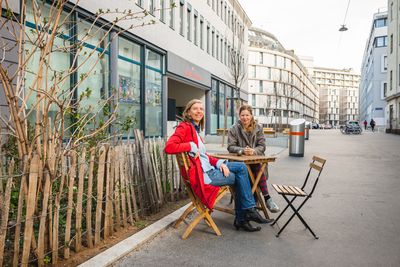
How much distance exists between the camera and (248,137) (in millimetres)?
5676

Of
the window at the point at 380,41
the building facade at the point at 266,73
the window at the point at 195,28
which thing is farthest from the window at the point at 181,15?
the window at the point at 380,41

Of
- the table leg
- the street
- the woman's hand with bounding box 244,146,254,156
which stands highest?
the woman's hand with bounding box 244,146,254,156

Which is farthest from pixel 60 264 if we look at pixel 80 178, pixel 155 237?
pixel 155 237

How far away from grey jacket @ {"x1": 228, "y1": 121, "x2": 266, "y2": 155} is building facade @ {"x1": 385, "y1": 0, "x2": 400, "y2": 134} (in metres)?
36.5

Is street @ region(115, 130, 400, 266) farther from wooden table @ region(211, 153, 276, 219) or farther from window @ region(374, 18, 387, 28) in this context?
window @ region(374, 18, 387, 28)

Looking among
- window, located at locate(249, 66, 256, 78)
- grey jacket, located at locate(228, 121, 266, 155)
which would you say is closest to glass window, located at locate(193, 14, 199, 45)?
grey jacket, located at locate(228, 121, 266, 155)

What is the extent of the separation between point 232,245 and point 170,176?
2.13 metres

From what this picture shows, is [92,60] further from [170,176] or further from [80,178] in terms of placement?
[80,178]

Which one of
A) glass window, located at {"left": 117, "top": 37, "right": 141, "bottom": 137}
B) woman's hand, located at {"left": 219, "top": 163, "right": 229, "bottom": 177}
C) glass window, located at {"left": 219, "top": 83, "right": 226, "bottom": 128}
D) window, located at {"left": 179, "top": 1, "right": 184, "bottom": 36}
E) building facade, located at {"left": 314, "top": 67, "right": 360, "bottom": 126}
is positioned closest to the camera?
woman's hand, located at {"left": 219, "top": 163, "right": 229, "bottom": 177}

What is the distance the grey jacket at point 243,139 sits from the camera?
5637 millimetres

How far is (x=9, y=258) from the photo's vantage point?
332cm

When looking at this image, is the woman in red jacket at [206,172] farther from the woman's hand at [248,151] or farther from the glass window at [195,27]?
the glass window at [195,27]

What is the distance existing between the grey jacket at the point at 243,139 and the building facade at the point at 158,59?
5.14ft

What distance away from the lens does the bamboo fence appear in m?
3.01
